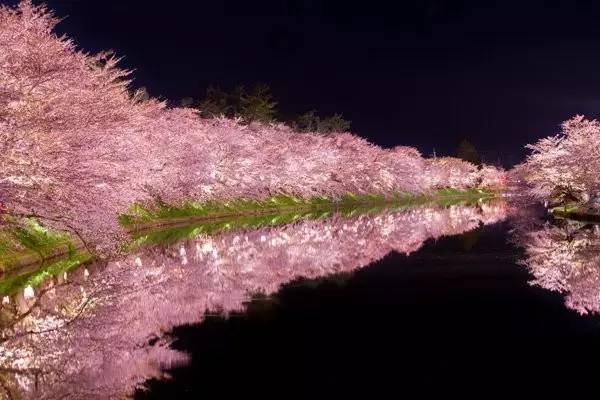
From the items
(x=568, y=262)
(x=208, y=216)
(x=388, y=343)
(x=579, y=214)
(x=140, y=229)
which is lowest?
(x=388, y=343)

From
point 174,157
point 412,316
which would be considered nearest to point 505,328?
point 412,316

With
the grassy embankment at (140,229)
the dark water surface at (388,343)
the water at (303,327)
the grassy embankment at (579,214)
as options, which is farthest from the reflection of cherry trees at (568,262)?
the grassy embankment at (140,229)

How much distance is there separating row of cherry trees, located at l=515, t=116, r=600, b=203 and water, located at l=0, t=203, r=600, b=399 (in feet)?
78.7

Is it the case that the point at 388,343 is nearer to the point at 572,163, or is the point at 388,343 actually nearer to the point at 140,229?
the point at 140,229

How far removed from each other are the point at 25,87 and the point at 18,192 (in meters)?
3.60

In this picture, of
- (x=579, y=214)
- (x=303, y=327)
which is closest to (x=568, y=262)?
(x=303, y=327)

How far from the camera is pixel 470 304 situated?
17344 millimetres

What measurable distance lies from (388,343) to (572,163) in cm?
4260

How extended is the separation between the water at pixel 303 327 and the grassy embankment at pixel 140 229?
238 centimetres

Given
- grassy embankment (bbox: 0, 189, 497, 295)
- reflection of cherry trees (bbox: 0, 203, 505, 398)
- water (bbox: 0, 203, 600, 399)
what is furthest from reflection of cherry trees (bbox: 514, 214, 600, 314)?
grassy embankment (bbox: 0, 189, 497, 295)

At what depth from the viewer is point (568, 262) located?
A: 79.9 feet

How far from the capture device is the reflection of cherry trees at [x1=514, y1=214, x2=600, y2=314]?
17827mm

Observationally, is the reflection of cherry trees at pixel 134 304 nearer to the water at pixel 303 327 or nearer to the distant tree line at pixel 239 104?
the water at pixel 303 327

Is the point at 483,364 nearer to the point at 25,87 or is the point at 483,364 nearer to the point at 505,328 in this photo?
the point at 505,328
